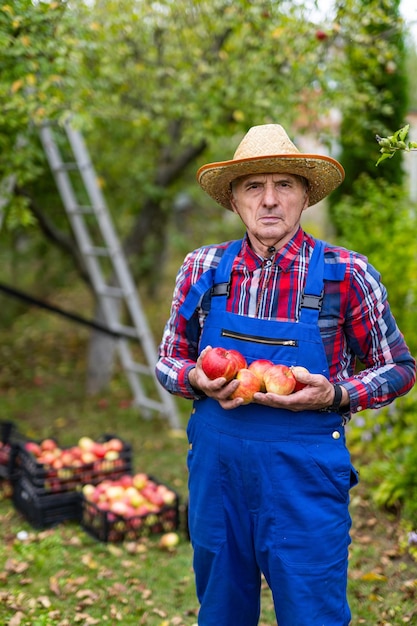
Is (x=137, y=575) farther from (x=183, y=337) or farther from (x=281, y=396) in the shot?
(x=281, y=396)

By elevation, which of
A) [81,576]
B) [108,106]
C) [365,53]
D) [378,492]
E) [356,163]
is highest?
[108,106]

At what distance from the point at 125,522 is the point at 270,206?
2584mm

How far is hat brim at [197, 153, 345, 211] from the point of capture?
7.38 feet

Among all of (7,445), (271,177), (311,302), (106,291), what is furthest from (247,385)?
(106,291)

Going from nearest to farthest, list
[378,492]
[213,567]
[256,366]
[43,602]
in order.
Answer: [256,366]
[213,567]
[43,602]
[378,492]

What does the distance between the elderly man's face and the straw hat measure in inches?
1.2

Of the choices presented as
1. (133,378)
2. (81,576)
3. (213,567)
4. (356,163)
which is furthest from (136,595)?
(356,163)

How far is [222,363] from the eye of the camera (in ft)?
6.97

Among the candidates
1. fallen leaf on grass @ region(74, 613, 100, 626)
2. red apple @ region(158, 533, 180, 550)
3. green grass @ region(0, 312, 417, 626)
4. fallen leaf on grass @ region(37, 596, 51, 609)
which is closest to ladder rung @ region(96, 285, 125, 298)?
green grass @ region(0, 312, 417, 626)

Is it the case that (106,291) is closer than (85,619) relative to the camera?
No

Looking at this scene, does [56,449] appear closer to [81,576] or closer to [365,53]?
[81,576]

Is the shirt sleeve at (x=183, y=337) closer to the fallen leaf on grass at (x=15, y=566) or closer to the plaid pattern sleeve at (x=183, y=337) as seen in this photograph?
the plaid pattern sleeve at (x=183, y=337)

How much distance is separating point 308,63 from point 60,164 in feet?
8.02

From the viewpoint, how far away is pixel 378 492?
4418 mm
